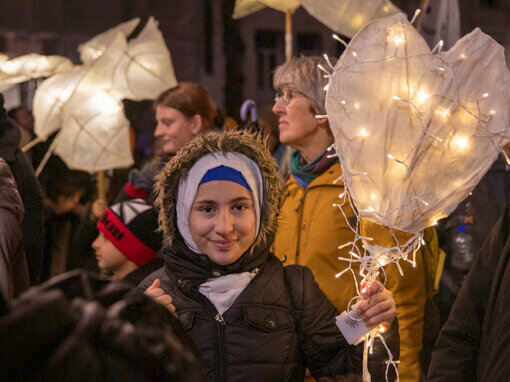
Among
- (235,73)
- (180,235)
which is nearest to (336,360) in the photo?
(180,235)

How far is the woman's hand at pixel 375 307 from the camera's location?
5.77ft

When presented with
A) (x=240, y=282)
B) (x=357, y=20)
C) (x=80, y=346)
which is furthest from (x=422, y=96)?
(x=357, y=20)

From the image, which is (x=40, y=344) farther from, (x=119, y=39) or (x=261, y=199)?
(x=119, y=39)

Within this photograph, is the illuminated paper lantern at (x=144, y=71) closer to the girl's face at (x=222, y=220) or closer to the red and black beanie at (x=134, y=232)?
the red and black beanie at (x=134, y=232)

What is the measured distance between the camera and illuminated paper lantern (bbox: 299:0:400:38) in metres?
3.39

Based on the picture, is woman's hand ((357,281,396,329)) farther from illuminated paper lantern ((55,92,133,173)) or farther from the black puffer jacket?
illuminated paper lantern ((55,92,133,173))

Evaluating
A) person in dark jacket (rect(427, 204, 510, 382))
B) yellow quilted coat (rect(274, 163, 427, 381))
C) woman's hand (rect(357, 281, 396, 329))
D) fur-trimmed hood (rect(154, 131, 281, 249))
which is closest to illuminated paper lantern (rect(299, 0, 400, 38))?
yellow quilted coat (rect(274, 163, 427, 381))

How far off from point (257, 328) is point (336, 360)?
28 cm

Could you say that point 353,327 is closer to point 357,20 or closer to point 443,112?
point 443,112

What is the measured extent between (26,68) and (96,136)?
0.67 m

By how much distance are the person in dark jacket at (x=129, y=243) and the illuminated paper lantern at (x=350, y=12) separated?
151 centimetres

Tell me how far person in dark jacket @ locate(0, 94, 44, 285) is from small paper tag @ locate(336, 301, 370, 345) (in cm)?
191

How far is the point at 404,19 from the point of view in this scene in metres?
1.91


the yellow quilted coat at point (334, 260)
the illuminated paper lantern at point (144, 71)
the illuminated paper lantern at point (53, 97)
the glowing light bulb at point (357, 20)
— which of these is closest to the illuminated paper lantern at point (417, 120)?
the yellow quilted coat at point (334, 260)
